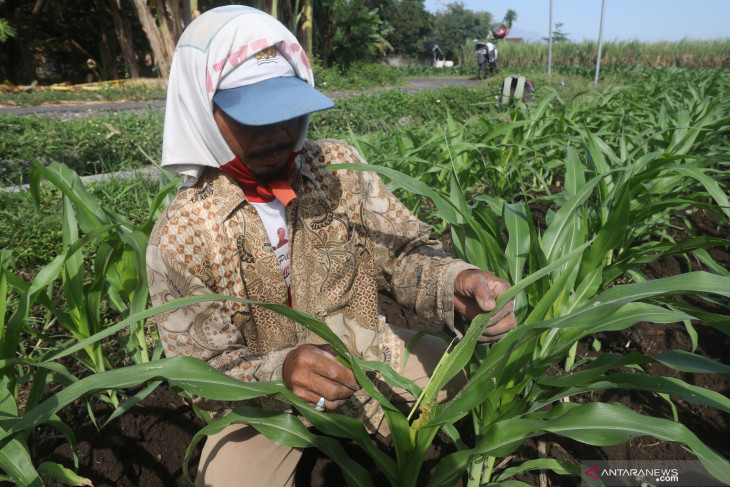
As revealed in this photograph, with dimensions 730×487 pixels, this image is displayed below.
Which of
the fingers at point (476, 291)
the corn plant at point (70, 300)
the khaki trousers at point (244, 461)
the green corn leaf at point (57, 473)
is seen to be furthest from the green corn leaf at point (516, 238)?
the green corn leaf at point (57, 473)

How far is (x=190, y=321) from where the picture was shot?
3.30ft

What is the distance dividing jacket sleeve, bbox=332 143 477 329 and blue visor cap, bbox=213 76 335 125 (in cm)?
34

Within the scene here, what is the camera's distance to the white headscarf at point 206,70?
94cm

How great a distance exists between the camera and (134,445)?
1.28 m

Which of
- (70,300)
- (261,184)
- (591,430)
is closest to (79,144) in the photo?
(70,300)

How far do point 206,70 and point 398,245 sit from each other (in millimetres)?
664

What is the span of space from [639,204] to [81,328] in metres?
1.85

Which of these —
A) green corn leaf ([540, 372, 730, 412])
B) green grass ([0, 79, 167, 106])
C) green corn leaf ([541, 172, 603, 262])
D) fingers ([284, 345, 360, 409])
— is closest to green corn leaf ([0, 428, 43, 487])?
fingers ([284, 345, 360, 409])

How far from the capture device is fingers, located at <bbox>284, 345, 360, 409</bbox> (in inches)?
33.5

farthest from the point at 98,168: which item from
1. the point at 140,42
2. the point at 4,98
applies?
the point at 140,42

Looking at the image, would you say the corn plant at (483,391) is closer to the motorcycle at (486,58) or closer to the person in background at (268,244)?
the person in background at (268,244)

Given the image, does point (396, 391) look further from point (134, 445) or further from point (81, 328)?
point (81, 328)

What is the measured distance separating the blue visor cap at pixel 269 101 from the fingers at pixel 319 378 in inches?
18.4

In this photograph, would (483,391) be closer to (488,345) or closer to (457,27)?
(488,345)
